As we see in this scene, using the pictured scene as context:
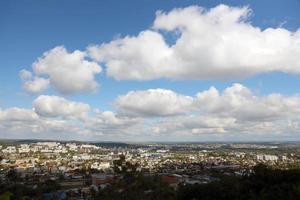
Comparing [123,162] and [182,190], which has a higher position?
[123,162]

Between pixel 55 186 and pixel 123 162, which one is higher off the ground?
pixel 123 162

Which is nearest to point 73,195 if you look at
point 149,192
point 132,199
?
point 149,192

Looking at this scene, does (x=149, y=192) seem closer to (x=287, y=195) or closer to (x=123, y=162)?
(x=123, y=162)

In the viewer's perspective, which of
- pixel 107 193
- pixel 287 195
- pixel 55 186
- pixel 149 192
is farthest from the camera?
pixel 55 186

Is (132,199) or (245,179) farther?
(245,179)

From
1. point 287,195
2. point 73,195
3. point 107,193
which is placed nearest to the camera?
point 287,195

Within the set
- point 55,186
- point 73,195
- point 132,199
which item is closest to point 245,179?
point 132,199

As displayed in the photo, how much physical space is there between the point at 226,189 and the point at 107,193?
Answer: 8.70m

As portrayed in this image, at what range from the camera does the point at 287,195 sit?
90.3 feet

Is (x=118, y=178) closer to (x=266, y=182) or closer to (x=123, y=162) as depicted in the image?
(x=123, y=162)

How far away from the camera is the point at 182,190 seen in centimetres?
3438

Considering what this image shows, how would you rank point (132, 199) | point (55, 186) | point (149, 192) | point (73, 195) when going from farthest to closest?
point (55, 186)
point (73, 195)
point (149, 192)
point (132, 199)

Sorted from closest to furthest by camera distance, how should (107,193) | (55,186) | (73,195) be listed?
(107,193), (73,195), (55,186)

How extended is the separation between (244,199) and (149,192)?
7.61m
